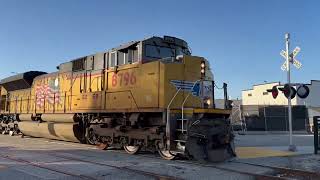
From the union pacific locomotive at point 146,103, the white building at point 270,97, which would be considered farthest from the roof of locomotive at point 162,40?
the white building at point 270,97

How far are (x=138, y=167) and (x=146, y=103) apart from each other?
280 centimetres

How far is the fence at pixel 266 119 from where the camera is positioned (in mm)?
35594

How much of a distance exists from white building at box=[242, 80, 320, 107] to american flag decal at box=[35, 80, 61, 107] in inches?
1495

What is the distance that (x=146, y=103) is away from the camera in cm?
1269

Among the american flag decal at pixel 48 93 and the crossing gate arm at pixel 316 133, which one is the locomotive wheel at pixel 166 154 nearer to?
the crossing gate arm at pixel 316 133

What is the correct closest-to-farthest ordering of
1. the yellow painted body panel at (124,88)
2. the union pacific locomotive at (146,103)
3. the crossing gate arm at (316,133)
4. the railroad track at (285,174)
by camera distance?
the railroad track at (285,174) → the union pacific locomotive at (146,103) → the yellow painted body panel at (124,88) → the crossing gate arm at (316,133)

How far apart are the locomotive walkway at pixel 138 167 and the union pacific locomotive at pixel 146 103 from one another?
613 millimetres

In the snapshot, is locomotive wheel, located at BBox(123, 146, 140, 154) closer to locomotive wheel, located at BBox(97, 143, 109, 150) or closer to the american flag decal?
locomotive wheel, located at BBox(97, 143, 109, 150)

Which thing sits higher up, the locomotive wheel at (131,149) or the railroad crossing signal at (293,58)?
the railroad crossing signal at (293,58)

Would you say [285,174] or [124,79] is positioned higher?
[124,79]

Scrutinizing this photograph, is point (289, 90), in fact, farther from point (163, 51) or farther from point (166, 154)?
point (166, 154)

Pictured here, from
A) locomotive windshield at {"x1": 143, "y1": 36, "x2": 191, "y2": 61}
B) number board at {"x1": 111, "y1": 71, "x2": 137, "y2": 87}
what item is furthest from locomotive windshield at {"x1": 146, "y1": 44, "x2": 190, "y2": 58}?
number board at {"x1": 111, "y1": 71, "x2": 137, "y2": 87}

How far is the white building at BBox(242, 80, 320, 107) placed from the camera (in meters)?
53.6

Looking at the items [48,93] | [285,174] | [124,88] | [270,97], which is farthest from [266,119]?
[285,174]
